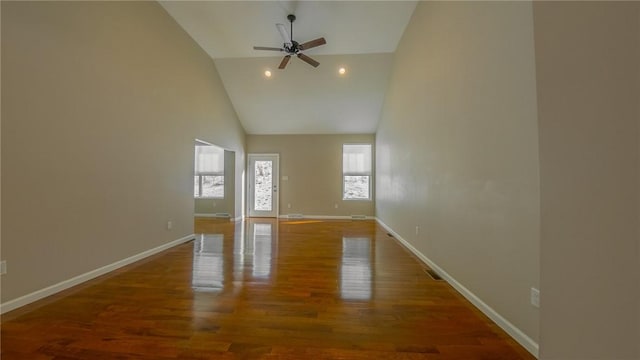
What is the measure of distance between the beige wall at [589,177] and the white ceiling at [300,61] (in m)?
3.64

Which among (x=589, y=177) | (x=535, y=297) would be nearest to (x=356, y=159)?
(x=535, y=297)

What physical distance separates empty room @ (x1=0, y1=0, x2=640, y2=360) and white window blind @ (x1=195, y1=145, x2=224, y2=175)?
11.2 ft

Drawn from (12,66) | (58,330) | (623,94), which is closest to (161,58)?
(12,66)

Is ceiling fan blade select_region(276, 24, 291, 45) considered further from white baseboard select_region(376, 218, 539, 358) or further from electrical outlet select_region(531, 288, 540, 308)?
electrical outlet select_region(531, 288, 540, 308)

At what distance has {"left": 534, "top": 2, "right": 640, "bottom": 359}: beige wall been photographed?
0.60 meters

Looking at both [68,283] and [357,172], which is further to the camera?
[357,172]

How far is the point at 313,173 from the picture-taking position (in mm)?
7711

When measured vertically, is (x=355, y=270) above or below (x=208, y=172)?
below

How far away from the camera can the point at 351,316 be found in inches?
78.2

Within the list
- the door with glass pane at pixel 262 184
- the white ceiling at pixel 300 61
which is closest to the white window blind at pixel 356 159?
the white ceiling at pixel 300 61

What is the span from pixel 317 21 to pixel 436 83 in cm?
230

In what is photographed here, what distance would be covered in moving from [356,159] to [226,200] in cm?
409

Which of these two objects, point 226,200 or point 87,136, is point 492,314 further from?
point 226,200

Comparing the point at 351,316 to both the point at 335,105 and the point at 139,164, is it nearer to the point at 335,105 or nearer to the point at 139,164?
the point at 139,164
